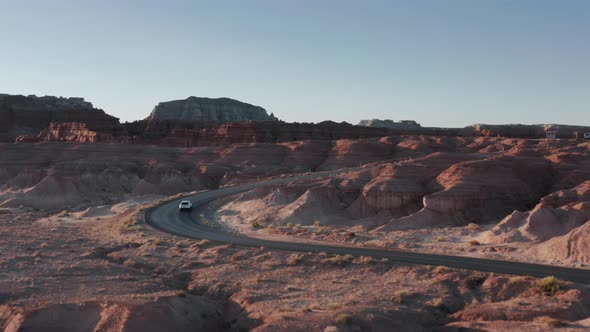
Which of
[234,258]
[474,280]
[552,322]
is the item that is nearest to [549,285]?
[474,280]

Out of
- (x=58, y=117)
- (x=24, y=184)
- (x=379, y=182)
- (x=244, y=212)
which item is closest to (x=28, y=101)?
(x=58, y=117)

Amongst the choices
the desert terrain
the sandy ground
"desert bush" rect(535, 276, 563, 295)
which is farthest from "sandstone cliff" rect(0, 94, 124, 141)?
"desert bush" rect(535, 276, 563, 295)

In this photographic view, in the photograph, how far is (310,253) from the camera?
99.0 feet

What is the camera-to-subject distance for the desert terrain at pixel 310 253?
64.2 feet

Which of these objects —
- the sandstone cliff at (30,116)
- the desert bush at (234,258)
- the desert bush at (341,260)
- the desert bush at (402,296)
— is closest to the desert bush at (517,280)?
the desert bush at (402,296)

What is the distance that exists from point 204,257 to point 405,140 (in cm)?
7728

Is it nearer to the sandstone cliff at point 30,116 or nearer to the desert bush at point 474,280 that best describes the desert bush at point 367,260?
the desert bush at point 474,280

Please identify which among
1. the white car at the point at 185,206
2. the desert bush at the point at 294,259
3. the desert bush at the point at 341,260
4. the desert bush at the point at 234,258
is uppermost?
the desert bush at the point at 341,260

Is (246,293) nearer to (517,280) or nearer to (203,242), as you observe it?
(517,280)

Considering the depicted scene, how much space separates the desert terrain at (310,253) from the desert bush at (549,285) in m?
0.06

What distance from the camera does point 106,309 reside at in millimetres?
20016

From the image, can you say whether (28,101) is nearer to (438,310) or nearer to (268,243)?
(268,243)

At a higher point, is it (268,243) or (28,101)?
(28,101)

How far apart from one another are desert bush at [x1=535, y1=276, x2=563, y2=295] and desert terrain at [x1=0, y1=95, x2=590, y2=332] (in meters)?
0.06
